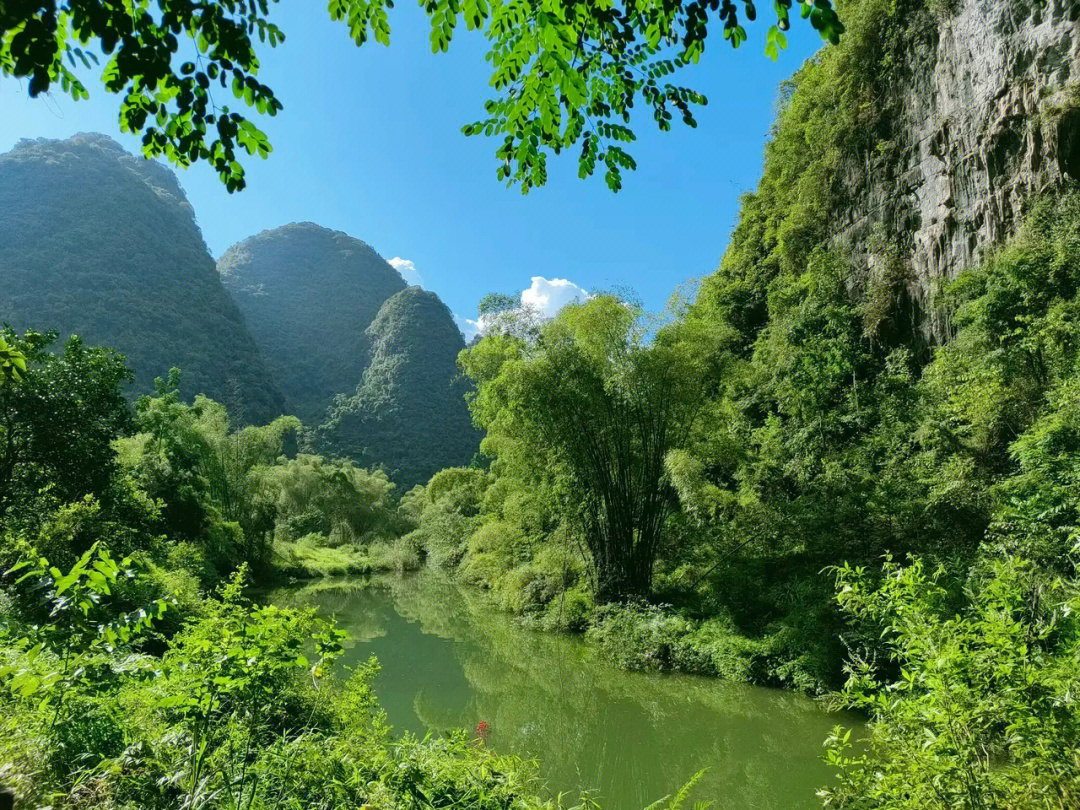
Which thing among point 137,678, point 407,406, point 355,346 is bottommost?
point 137,678

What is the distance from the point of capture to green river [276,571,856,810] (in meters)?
5.16

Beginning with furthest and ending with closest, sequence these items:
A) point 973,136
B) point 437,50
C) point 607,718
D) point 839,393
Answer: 1. point 839,393
2. point 973,136
3. point 607,718
4. point 437,50

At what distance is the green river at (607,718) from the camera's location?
16.9ft

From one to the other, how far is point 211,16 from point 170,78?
0.68 ft

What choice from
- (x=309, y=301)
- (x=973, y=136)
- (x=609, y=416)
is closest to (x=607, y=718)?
(x=609, y=416)

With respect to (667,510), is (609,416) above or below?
above

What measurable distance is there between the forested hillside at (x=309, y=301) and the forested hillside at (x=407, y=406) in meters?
3.87

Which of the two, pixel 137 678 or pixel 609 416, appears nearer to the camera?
pixel 137 678

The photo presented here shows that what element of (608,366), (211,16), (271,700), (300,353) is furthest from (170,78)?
(300,353)

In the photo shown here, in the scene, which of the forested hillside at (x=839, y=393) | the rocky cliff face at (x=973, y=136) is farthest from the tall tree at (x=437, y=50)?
the rocky cliff face at (x=973, y=136)

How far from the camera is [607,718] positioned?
271 inches

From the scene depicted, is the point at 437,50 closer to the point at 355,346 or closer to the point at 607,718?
the point at 607,718

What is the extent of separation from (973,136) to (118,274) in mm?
51415

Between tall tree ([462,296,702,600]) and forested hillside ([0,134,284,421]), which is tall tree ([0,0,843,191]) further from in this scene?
forested hillside ([0,134,284,421])
